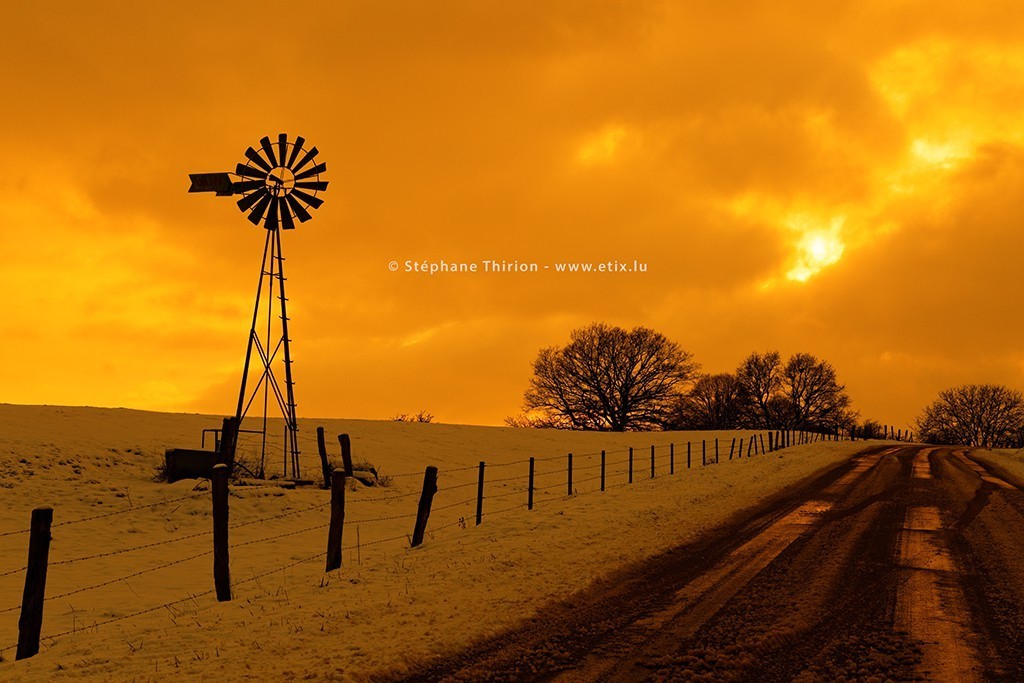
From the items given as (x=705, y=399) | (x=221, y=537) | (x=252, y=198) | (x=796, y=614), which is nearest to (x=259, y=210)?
(x=252, y=198)

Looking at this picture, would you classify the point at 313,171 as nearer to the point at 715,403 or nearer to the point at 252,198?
the point at 252,198

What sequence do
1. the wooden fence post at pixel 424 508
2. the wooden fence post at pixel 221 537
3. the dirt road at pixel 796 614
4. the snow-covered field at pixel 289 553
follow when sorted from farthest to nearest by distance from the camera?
the wooden fence post at pixel 424 508 → the wooden fence post at pixel 221 537 → the snow-covered field at pixel 289 553 → the dirt road at pixel 796 614

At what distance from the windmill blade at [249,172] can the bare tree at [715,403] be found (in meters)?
64.4

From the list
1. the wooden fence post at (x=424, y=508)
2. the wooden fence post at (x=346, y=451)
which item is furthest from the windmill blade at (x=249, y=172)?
the wooden fence post at (x=424, y=508)

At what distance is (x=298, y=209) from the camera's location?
27516mm

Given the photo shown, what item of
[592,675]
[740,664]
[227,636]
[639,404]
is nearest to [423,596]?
[227,636]

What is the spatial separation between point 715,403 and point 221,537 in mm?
82596

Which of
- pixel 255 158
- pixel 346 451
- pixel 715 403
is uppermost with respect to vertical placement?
pixel 255 158

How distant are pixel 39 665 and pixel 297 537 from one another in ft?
37.7

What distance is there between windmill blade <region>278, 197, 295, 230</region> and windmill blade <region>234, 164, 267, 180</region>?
3.67ft

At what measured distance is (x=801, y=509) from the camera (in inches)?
679

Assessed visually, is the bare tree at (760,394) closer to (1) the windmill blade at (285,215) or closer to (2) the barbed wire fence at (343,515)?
(2) the barbed wire fence at (343,515)

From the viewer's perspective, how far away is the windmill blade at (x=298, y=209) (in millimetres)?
27422

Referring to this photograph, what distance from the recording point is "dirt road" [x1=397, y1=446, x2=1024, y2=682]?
6527 millimetres
